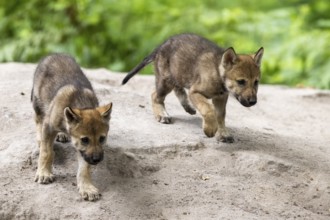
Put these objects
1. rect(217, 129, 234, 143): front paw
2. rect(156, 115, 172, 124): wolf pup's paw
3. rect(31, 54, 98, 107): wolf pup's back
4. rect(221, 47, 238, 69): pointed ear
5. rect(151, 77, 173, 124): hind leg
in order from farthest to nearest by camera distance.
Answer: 1. rect(151, 77, 173, 124): hind leg
2. rect(156, 115, 172, 124): wolf pup's paw
3. rect(217, 129, 234, 143): front paw
4. rect(221, 47, 238, 69): pointed ear
5. rect(31, 54, 98, 107): wolf pup's back

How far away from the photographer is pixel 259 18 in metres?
13.7

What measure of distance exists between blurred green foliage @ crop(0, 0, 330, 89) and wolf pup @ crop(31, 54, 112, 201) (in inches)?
228

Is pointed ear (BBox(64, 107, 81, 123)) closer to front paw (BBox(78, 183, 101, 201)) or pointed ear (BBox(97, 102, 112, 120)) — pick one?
pointed ear (BBox(97, 102, 112, 120))

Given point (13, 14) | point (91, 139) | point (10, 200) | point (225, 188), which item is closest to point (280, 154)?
point (225, 188)

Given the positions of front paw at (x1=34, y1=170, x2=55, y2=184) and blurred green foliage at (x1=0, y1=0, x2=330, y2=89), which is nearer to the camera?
front paw at (x1=34, y1=170, x2=55, y2=184)

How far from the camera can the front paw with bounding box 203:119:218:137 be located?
7.22 m

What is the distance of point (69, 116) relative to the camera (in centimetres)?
589

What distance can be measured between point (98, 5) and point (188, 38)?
5721mm

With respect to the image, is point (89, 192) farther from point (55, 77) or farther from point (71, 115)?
point (55, 77)

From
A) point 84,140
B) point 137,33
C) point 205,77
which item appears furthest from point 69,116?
point 137,33

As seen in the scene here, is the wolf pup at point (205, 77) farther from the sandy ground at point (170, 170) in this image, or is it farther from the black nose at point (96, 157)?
the black nose at point (96, 157)

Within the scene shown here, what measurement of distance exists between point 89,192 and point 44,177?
0.49 m

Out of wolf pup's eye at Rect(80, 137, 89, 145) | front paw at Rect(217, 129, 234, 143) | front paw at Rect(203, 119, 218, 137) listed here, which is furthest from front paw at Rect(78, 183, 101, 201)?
front paw at Rect(217, 129, 234, 143)

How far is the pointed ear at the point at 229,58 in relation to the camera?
24.1ft
